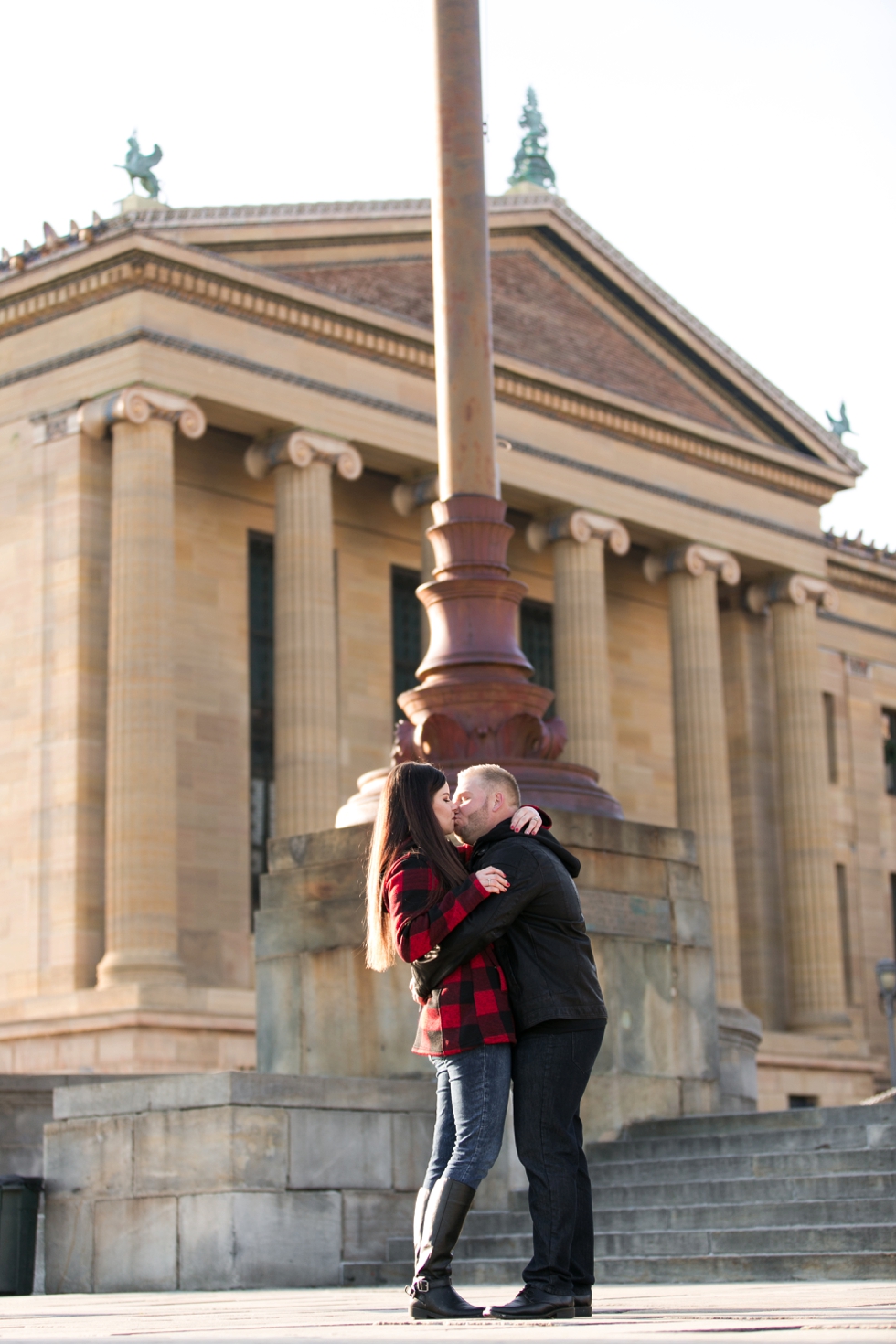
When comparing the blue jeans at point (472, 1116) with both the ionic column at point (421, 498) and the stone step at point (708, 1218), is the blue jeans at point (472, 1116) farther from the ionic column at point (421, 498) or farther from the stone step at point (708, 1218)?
the ionic column at point (421, 498)

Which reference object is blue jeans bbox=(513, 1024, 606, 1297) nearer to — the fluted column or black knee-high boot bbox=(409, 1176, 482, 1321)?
black knee-high boot bbox=(409, 1176, 482, 1321)

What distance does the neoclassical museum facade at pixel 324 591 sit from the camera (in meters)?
33.4

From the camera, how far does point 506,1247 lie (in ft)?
39.5

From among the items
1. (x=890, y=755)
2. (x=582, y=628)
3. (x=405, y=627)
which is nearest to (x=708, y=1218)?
(x=582, y=628)

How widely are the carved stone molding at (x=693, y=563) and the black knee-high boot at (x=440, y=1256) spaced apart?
36.6 meters

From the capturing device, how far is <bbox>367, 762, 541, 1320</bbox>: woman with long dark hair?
7.81 m

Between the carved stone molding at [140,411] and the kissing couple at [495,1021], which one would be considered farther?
the carved stone molding at [140,411]

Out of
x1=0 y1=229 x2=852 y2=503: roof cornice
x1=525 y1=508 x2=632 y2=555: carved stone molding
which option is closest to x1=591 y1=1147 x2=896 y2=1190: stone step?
x1=0 y1=229 x2=852 y2=503: roof cornice

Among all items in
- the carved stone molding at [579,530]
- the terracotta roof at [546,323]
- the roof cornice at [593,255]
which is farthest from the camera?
the carved stone molding at [579,530]

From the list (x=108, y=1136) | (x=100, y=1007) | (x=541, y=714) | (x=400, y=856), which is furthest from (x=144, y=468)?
(x=400, y=856)

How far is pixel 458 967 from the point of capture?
317 inches

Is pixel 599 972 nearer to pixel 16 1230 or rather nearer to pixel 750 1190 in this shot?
pixel 750 1190

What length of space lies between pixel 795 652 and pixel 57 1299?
35.9m

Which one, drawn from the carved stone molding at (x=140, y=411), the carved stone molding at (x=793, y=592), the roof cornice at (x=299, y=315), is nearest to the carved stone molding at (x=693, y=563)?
the roof cornice at (x=299, y=315)
